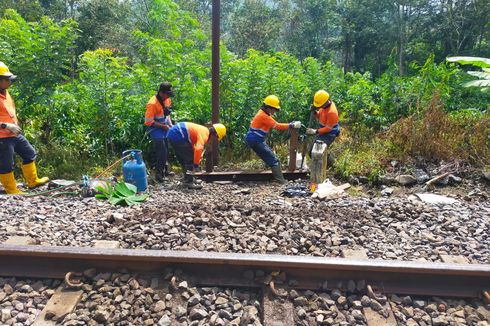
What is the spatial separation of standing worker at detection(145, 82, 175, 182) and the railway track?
3708mm

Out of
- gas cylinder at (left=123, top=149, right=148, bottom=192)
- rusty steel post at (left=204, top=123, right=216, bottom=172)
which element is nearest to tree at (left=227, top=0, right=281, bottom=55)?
rusty steel post at (left=204, top=123, right=216, bottom=172)

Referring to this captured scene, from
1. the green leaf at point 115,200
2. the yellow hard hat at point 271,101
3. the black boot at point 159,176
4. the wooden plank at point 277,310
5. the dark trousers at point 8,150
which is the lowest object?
the black boot at point 159,176

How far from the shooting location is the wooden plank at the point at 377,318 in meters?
2.67

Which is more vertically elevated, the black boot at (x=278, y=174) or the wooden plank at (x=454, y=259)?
the wooden plank at (x=454, y=259)

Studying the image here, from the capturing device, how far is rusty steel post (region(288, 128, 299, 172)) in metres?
6.85

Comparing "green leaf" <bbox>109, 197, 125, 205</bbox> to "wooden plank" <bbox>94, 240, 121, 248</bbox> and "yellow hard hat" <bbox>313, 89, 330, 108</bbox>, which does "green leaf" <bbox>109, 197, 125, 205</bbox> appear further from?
"yellow hard hat" <bbox>313, 89, 330, 108</bbox>

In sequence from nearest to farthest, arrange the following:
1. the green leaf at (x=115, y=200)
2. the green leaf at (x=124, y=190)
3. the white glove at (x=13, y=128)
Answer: the green leaf at (x=115, y=200) → the green leaf at (x=124, y=190) → the white glove at (x=13, y=128)

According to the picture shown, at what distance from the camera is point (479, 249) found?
12.1 ft

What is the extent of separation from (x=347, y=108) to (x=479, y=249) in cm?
599

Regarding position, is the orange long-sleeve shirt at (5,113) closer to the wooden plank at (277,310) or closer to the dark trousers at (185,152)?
the dark trousers at (185,152)

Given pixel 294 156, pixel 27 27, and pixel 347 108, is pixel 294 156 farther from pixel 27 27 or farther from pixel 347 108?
pixel 27 27

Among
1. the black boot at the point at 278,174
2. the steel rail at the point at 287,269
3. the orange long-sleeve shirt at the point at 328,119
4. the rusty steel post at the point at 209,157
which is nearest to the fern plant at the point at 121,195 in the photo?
the steel rail at the point at 287,269

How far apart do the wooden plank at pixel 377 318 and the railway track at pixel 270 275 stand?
0.02 metres

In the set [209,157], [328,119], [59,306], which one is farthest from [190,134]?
[59,306]
